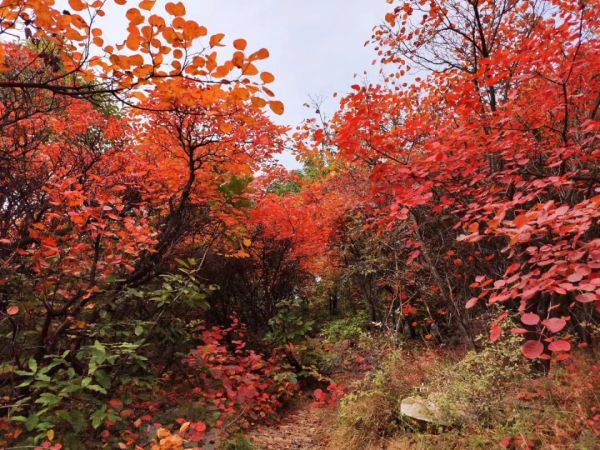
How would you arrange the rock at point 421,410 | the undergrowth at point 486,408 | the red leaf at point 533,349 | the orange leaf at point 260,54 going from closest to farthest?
1. the red leaf at point 533,349
2. the orange leaf at point 260,54
3. the undergrowth at point 486,408
4. the rock at point 421,410

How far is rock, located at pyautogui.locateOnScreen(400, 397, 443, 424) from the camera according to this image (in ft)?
14.6

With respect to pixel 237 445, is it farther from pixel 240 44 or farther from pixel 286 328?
pixel 240 44

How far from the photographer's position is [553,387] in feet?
14.0

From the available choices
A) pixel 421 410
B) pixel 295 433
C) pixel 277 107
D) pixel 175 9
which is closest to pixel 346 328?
pixel 295 433

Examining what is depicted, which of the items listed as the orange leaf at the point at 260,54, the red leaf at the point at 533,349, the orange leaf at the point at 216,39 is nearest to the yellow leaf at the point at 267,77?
the orange leaf at the point at 260,54

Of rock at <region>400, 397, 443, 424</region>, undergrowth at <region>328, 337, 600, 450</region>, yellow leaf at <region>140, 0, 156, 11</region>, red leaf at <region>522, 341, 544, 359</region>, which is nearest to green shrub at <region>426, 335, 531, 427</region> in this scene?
undergrowth at <region>328, 337, 600, 450</region>

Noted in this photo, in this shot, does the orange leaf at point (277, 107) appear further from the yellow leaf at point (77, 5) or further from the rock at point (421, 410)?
the rock at point (421, 410)

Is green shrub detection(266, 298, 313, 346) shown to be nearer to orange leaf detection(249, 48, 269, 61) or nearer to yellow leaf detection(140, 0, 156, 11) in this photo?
orange leaf detection(249, 48, 269, 61)

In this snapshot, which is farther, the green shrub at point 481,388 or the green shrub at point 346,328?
the green shrub at point 346,328

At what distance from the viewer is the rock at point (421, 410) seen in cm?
444

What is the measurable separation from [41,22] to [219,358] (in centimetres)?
562

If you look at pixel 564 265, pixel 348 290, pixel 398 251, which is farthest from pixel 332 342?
pixel 564 265

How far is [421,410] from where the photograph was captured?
182 inches

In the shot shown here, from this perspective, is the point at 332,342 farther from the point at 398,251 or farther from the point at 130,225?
the point at 130,225
